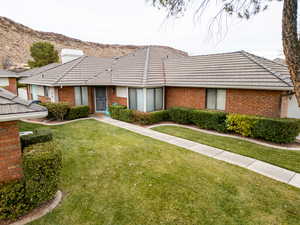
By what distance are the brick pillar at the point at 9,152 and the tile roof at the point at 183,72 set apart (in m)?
9.25

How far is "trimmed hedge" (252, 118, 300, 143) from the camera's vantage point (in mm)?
8242

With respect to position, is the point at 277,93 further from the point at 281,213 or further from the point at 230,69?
the point at 281,213

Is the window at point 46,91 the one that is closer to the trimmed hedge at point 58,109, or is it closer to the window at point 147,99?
the trimmed hedge at point 58,109

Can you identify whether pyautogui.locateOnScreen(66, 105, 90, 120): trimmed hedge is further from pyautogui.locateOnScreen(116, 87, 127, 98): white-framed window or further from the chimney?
the chimney

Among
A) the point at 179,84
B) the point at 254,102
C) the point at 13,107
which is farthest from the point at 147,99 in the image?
the point at 13,107

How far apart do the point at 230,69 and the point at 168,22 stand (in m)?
7.91

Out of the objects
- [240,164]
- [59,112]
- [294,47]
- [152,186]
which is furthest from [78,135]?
[294,47]

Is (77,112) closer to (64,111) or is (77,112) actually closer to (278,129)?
(64,111)

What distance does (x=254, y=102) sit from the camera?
991cm

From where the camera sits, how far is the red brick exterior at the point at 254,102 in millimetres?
9217

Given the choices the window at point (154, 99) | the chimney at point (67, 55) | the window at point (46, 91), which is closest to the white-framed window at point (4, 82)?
the window at point (46, 91)

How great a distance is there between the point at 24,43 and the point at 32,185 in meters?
56.1

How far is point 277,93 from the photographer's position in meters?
9.05

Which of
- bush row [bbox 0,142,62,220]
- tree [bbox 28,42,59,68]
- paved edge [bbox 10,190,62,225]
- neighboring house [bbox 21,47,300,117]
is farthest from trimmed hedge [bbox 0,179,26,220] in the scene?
tree [bbox 28,42,59,68]
